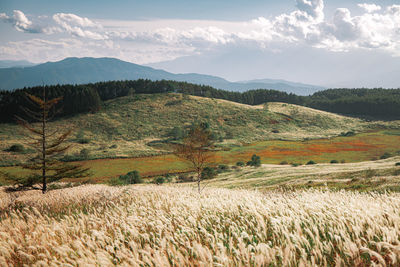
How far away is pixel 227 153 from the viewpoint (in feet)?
268

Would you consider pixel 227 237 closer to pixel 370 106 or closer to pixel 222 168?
pixel 222 168

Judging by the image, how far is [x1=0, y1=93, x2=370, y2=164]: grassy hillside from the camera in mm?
94188

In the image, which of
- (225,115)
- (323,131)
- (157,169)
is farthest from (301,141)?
(157,169)

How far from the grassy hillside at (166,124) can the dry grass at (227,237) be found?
8016 cm

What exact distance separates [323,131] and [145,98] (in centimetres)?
10361

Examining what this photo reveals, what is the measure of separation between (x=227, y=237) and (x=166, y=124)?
118037 millimetres

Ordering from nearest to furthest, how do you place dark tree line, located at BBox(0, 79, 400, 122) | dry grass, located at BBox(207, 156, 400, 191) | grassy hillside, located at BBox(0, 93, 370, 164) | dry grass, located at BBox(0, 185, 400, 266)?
dry grass, located at BBox(0, 185, 400, 266) → dry grass, located at BBox(207, 156, 400, 191) → grassy hillside, located at BBox(0, 93, 370, 164) → dark tree line, located at BBox(0, 79, 400, 122)

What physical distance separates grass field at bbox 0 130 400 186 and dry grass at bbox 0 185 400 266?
54040 mm

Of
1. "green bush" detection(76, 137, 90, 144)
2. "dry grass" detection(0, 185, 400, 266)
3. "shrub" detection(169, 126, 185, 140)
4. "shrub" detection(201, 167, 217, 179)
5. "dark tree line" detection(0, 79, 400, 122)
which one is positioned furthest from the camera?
"dark tree line" detection(0, 79, 400, 122)

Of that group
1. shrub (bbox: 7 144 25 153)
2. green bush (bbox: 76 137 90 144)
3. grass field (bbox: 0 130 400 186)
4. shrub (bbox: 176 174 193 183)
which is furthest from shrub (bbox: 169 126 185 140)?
shrub (bbox: 7 144 25 153)

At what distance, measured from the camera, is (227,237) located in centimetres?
463

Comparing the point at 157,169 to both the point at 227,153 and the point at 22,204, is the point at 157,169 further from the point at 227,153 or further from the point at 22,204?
the point at 22,204

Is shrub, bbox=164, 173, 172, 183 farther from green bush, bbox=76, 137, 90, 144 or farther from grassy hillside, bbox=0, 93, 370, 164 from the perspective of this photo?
green bush, bbox=76, 137, 90, 144

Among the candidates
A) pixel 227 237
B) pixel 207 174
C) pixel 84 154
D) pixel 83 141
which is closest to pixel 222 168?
pixel 207 174
